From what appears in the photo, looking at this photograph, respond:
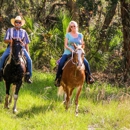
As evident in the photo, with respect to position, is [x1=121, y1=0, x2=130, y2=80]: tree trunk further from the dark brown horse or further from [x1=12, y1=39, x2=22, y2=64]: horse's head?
[x1=12, y1=39, x2=22, y2=64]: horse's head

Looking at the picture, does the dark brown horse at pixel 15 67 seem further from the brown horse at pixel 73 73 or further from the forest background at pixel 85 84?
the brown horse at pixel 73 73

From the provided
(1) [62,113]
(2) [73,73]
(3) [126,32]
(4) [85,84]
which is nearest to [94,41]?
(3) [126,32]

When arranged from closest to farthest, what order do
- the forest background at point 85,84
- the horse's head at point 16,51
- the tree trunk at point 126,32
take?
the forest background at point 85,84 → the horse's head at point 16,51 → the tree trunk at point 126,32

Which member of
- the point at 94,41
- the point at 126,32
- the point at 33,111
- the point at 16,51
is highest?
the point at 16,51

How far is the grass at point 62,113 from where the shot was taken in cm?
848

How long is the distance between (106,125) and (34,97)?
3366mm

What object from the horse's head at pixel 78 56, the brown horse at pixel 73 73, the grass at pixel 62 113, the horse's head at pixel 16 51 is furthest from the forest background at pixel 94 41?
the horse's head at pixel 16 51

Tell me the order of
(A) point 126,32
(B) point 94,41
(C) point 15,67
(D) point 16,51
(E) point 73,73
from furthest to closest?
(B) point 94,41 → (A) point 126,32 → (E) point 73,73 → (C) point 15,67 → (D) point 16,51

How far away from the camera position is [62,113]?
9.54 meters

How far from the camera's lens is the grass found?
848 cm

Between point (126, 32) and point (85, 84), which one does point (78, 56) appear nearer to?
point (85, 84)

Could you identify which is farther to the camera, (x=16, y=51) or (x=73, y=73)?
(x=73, y=73)

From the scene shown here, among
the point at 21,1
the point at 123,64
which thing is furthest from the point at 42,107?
the point at 21,1

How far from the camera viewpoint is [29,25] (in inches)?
699
